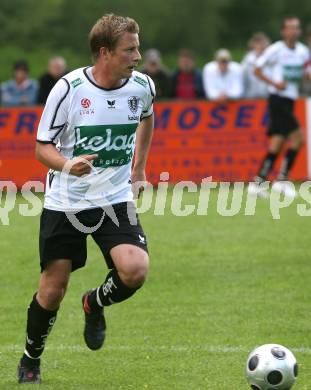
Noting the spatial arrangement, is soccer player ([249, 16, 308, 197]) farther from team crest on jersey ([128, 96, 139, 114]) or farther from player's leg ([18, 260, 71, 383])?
player's leg ([18, 260, 71, 383])

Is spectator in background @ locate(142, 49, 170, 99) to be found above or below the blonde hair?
below

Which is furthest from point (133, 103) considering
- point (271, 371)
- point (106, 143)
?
point (271, 371)

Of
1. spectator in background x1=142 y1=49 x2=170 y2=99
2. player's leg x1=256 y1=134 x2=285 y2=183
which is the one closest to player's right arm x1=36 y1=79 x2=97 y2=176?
player's leg x1=256 y1=134 x2=285 y2=183

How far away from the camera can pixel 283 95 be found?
51.5 feet

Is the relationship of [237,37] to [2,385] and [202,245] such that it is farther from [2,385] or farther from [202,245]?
[2,385]

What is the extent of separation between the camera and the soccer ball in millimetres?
6102

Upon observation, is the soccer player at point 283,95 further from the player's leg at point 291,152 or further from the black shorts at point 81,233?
the black shorts at point 81,233

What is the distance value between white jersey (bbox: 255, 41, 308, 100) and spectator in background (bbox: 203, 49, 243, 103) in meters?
1.77

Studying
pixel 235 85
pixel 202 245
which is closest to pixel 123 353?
pixel 202 245

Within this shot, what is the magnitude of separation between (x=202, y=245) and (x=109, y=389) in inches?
200

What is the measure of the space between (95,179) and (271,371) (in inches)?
60.0

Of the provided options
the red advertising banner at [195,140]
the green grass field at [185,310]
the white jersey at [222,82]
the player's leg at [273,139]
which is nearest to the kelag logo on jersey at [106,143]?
the green grass field at [185,310]

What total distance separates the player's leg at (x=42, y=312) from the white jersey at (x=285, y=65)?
31.0 feet

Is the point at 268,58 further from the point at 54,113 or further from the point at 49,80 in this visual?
the point at 54,113
